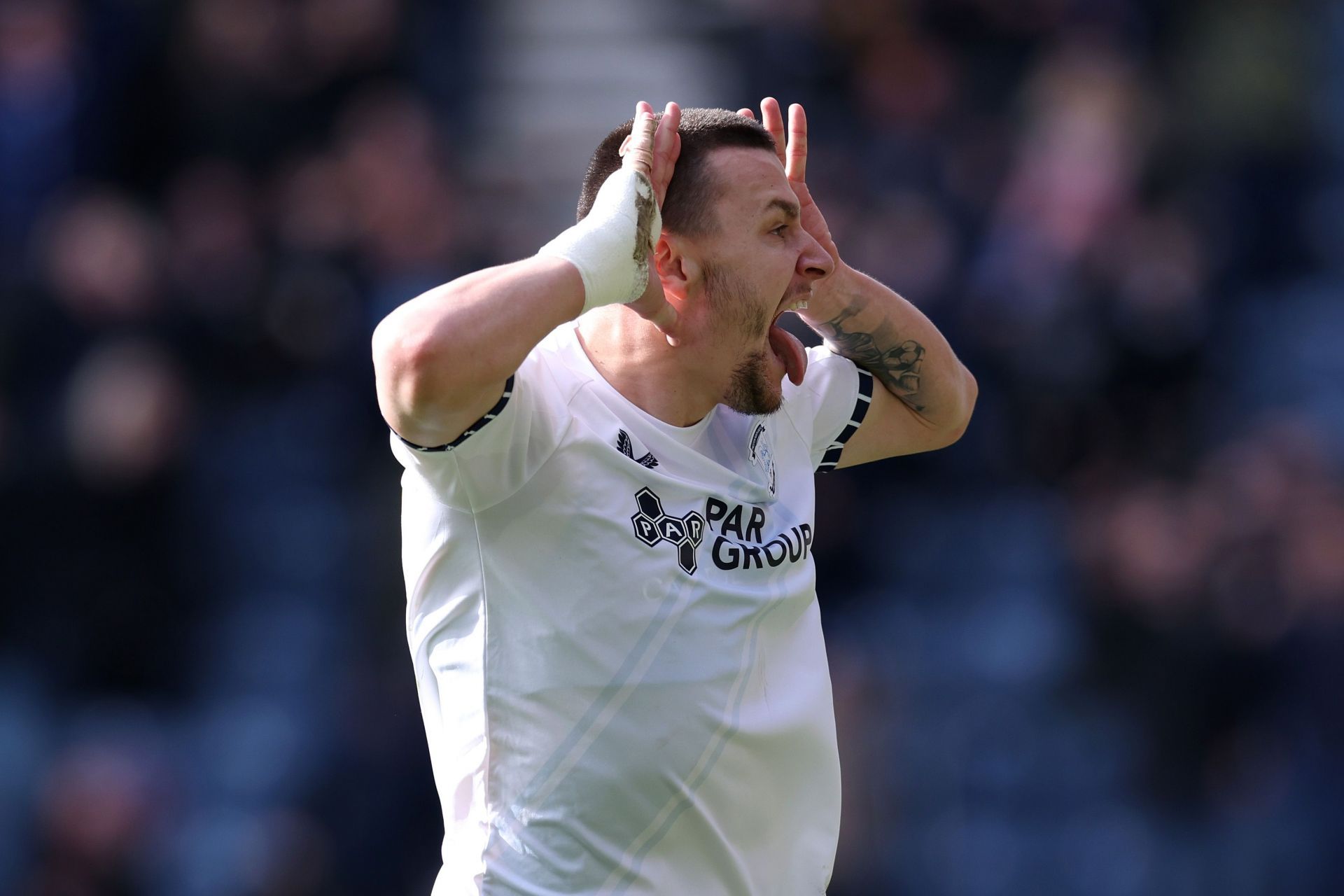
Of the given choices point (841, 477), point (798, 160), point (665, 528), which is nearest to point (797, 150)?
point (798, 160)

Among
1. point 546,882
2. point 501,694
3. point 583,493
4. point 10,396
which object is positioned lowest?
point 10,396

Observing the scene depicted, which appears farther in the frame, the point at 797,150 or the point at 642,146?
the point at 797,150

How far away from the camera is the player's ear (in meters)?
4.13

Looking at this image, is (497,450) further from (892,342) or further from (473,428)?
(892,342)

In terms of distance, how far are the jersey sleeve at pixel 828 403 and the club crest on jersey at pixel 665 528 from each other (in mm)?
660

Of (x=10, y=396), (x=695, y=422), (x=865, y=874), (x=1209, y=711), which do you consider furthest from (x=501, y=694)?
(x=10, y=396)

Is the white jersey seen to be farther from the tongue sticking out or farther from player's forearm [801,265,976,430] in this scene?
player's forearm [801,265,976,430]

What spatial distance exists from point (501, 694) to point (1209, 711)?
589cm

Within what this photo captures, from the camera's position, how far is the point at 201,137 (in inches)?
413

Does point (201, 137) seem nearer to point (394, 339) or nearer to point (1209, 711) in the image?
point (1209, 711)

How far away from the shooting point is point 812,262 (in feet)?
13.7

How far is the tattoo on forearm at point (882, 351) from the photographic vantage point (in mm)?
4641

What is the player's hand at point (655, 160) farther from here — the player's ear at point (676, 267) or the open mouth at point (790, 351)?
the open mouth at point (790, 351)

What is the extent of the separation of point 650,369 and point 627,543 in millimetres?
Answer: 502
